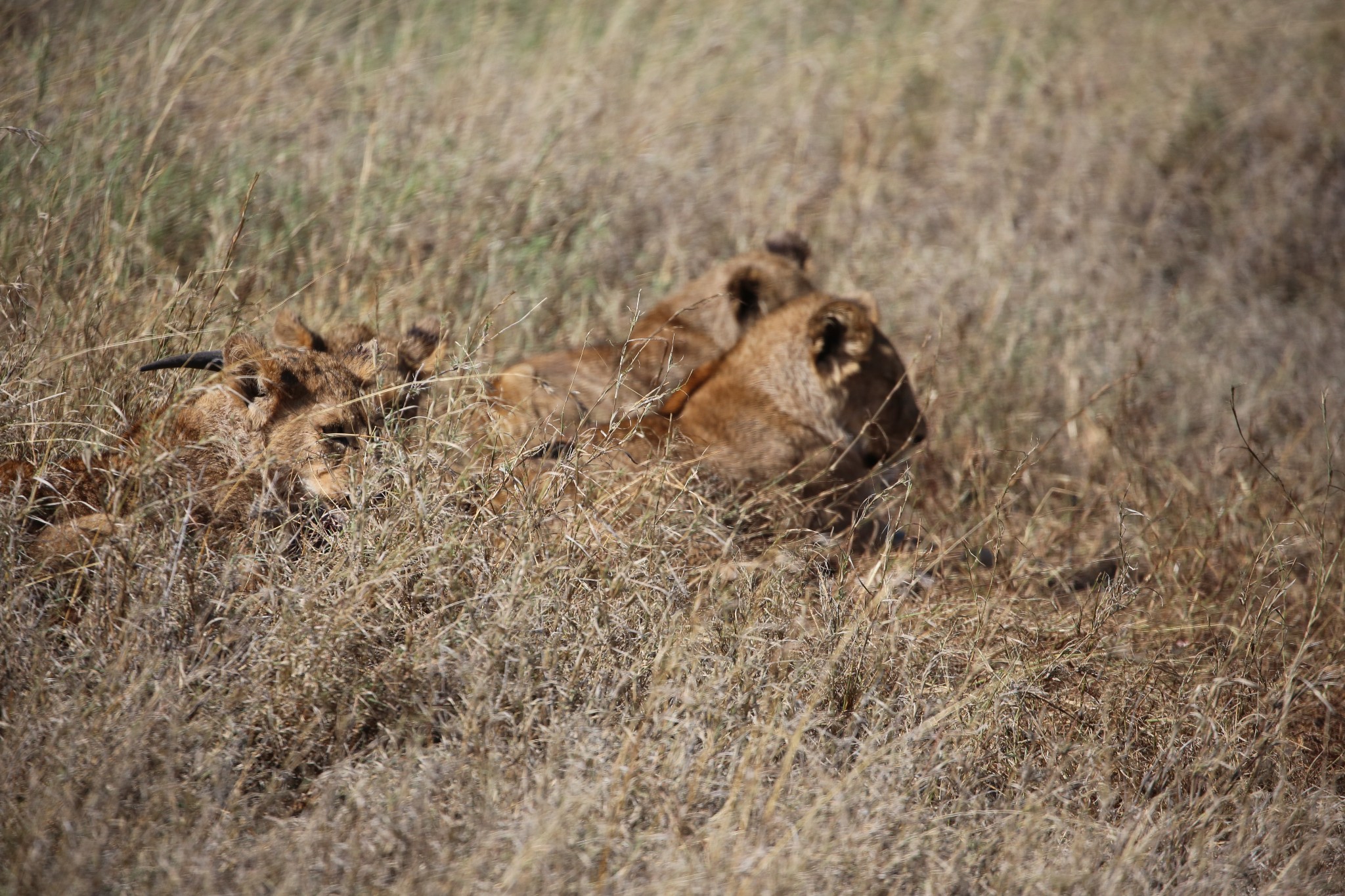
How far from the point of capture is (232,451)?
3600mm

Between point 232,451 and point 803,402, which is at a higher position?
point 232,451

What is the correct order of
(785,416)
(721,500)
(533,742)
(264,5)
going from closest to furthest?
(533,742)
(721,500)
(785,416)
(264,5)

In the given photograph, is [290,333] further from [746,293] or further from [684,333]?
[746,293]

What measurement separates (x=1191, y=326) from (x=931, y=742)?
5252mm

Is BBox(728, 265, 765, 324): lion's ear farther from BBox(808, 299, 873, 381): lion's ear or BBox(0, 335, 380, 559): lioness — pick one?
BBox(0, 335, 380, 559): lioness

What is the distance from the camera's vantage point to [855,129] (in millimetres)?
8797

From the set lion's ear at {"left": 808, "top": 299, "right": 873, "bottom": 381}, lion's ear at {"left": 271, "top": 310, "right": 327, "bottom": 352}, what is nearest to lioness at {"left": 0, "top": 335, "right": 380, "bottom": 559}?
lion's ear at {"left": 271, "top": 310, "right": 327, "bottom": 352}

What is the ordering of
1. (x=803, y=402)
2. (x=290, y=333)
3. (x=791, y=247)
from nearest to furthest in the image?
(x=290, y=333) → (x=803, y=402) → (x=791, y=247)

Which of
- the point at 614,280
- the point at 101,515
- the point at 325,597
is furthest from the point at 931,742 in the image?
the point at 614,280

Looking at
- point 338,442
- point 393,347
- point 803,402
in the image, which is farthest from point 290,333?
point 803,402

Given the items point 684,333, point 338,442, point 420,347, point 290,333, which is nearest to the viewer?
point 338,442

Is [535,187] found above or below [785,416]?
above

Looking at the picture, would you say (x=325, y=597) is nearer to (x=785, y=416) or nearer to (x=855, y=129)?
(x=785, y=416)

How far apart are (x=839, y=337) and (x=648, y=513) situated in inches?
66.4
